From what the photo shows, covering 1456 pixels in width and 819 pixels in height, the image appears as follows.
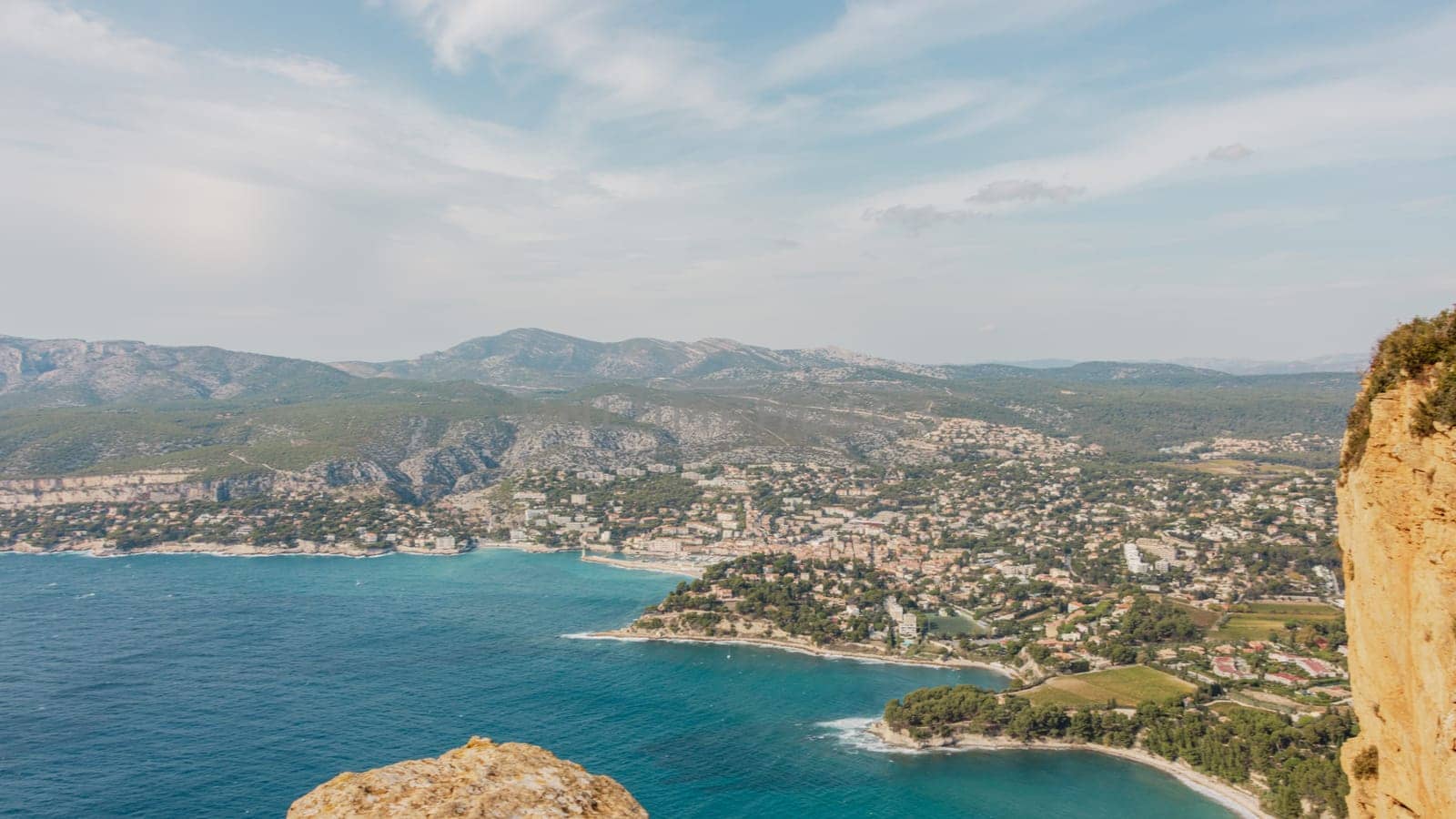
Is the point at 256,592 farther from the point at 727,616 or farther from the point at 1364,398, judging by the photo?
the point at 1364,398

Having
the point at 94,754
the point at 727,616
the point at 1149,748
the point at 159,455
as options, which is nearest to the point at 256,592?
the point at 94,754

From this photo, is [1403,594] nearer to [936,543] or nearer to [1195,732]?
[1195,732]

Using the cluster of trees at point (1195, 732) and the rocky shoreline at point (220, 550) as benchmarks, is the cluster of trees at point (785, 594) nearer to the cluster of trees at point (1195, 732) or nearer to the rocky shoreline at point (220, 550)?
the cluster of trees at point (1195, 732)

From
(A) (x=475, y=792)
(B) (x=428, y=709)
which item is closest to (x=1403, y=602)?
(A) (x=475, y=792)

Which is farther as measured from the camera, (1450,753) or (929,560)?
(929,560)

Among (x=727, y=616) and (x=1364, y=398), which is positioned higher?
(x=1364, y=398)

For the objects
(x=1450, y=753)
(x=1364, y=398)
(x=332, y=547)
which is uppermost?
(x=1364, y=398)

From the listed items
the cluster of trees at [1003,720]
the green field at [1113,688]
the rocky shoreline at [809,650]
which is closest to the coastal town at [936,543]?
the rocky shoreline at [809,650]
